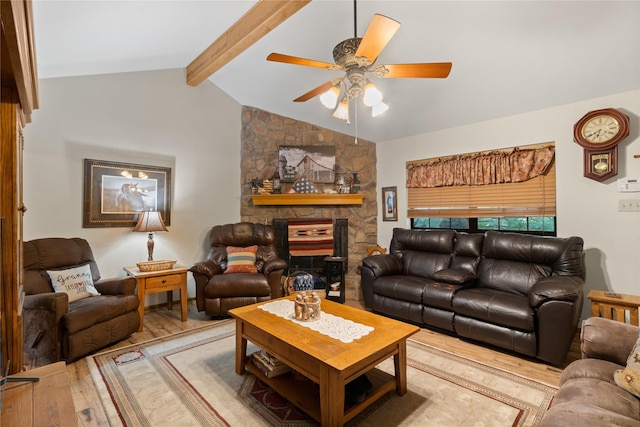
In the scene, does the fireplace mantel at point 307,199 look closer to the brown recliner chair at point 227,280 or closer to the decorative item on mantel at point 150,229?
the brown recliner chair at point 227,280

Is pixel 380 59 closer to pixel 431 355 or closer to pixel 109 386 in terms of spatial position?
pixel 431 355

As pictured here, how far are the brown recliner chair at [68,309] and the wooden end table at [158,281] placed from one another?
177 mm

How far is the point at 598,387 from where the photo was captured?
4.84ft

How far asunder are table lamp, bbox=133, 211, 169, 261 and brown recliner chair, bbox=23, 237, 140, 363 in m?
0.54

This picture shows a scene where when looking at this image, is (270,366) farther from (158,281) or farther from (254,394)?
(158,281)

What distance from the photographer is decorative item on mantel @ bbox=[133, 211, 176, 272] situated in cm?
349

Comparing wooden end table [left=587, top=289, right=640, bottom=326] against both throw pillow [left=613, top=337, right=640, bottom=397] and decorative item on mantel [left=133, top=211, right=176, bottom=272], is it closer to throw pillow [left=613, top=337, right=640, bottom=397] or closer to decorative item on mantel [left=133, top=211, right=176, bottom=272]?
throw pillow [left=613, top=337, right=640, bottom=397]

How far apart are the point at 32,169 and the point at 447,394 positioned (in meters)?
4.19

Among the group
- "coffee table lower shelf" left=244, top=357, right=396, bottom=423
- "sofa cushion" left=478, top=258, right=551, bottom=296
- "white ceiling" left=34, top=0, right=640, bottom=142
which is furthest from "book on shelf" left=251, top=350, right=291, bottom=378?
"white ceiling" left=34, top=0, right=640, bottom=142

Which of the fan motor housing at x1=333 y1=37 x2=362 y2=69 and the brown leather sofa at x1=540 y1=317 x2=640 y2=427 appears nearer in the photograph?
the brown leather sofa at x1=540 y1=317 x2=640 y2=427

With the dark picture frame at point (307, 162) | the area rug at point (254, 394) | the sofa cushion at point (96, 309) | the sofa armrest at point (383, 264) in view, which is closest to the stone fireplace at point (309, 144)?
the dark picture frame at point (307, 162)

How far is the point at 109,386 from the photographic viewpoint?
7.34 ft

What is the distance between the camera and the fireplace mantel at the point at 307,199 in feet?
15.2

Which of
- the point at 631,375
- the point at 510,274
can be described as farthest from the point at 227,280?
the point at 631,375
